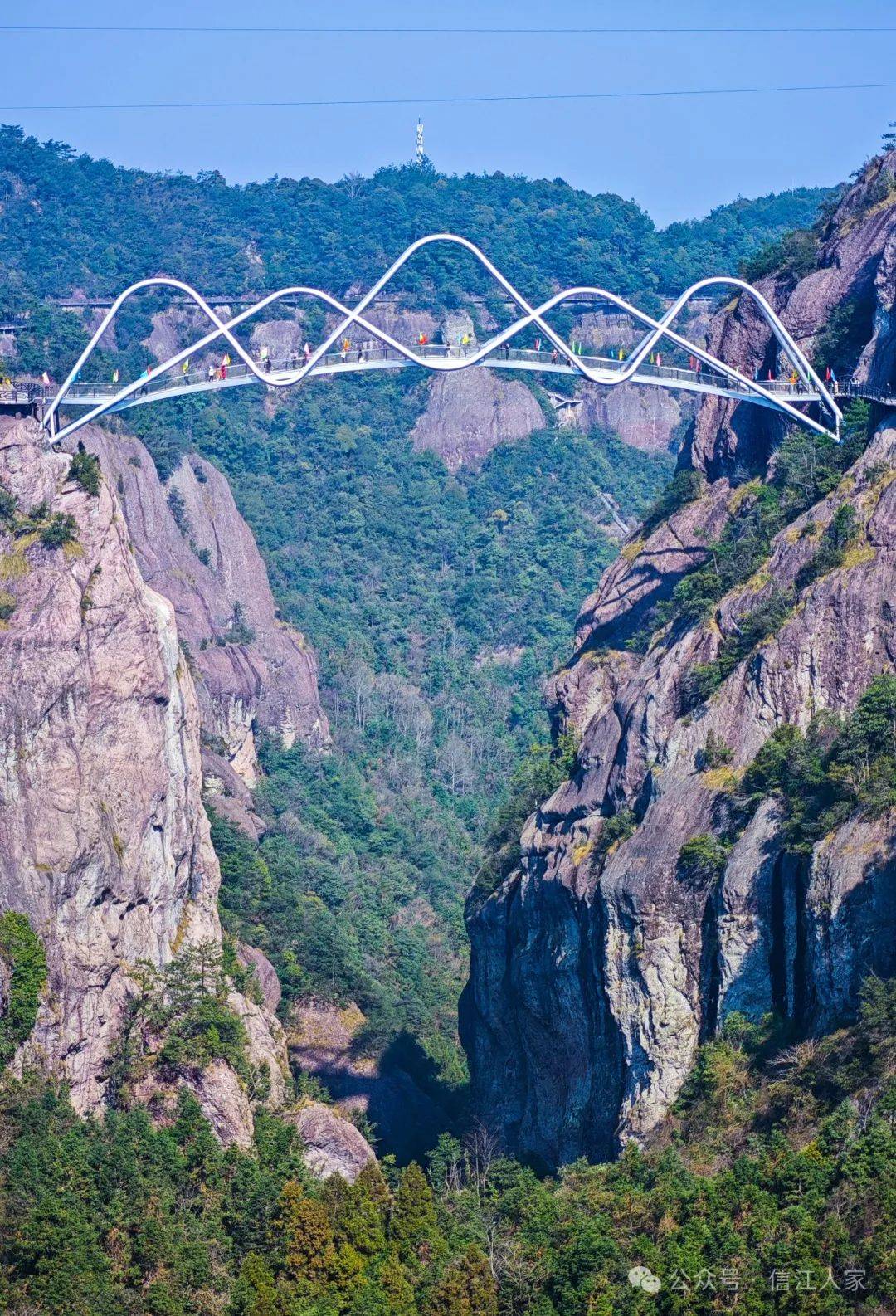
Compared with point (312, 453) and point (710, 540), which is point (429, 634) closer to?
point (312, 453)

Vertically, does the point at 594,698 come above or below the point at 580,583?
below

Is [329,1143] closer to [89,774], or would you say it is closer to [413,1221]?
[89,774]

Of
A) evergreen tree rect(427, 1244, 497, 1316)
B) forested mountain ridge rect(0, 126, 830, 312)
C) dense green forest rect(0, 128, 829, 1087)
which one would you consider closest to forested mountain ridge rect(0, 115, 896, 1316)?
evergreen tree rect(427, 1244, 497, 1316)

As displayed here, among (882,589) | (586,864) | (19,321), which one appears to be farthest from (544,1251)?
(19,321)

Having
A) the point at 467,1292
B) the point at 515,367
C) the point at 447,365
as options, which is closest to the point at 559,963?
the point at 467,1292

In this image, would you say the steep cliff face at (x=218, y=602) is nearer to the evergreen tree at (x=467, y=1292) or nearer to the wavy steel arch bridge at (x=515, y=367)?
the wavy steel arch bridge at (x=515, y=367)
